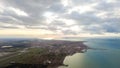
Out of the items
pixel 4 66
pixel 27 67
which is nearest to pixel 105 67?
pixel 27 67

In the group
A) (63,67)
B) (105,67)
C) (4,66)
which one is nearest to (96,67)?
(105,67)

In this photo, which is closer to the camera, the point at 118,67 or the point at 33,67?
the point at 33,67

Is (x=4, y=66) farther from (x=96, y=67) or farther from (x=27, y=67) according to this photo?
(x=96, y=67)

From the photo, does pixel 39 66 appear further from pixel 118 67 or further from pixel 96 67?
pixel 118 67

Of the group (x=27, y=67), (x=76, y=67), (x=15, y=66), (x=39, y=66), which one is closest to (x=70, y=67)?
(x=76, y=67)

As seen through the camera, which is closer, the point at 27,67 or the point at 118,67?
the point at 27,67

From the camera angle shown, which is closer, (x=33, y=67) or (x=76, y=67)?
(x=33, y=67)

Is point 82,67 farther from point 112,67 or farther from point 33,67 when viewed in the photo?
point 33,67
